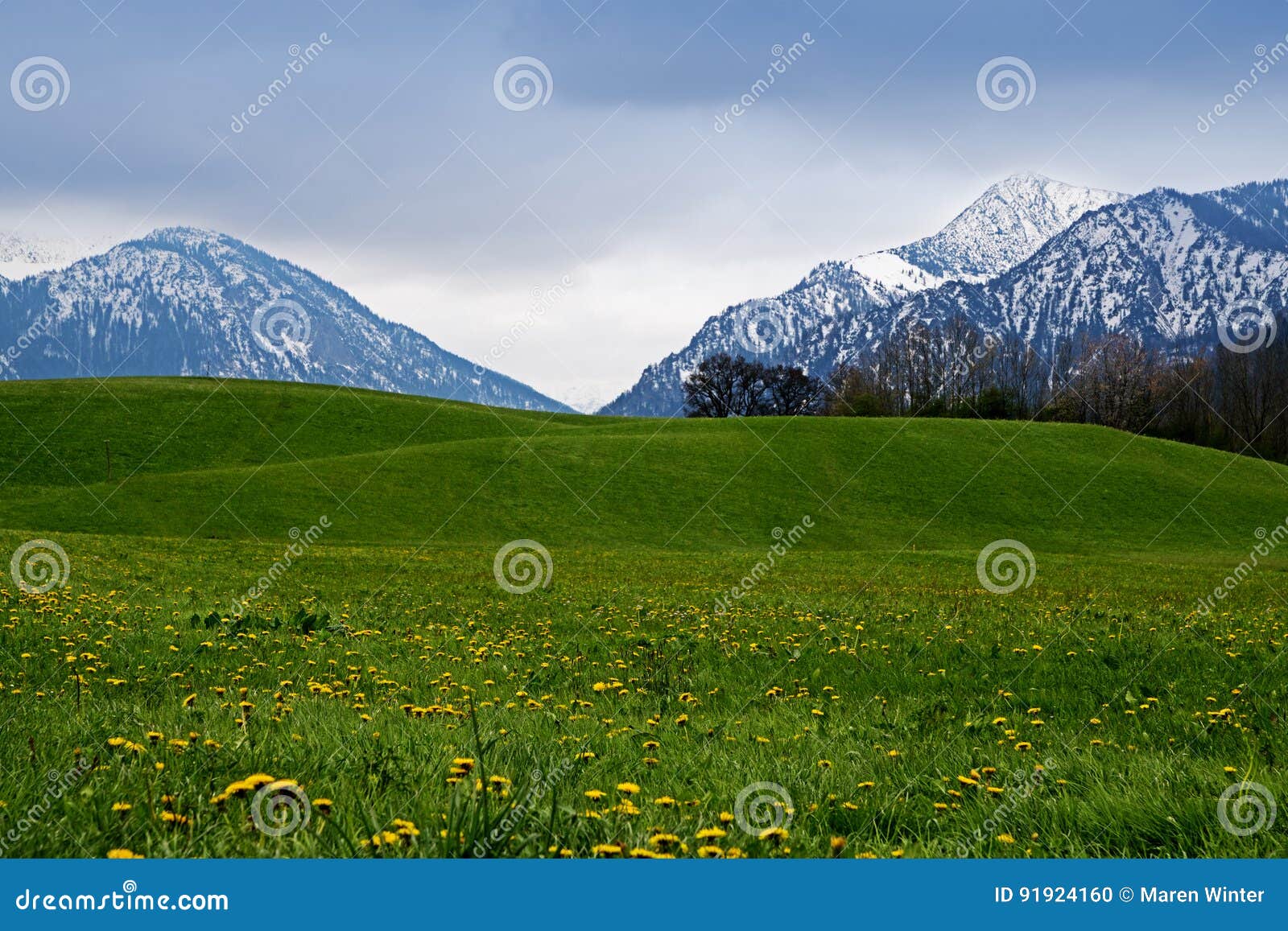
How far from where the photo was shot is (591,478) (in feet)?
211

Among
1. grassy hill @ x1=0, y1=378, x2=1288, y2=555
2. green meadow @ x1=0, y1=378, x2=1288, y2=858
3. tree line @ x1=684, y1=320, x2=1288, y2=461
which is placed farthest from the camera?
tree line @ x1=684, y1=320, x2=1288, y2=461

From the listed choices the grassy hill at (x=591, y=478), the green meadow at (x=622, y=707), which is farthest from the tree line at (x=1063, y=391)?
the green meadow at (x=622, y=707)

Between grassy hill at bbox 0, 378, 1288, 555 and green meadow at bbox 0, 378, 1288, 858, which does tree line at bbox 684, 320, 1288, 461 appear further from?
green meadow at bbox 0, 378, 1288, 858

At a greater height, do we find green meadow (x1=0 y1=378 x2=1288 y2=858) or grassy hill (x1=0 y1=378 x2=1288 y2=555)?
grassy hill (x1=0 y1=378 x2=1288 y2=555)

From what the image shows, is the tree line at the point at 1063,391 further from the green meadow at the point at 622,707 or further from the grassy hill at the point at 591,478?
the green meadow at the point at 622,707

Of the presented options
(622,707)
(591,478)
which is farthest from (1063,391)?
(622,707)

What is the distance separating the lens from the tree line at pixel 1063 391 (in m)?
118

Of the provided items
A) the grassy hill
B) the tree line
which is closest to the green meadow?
the grassy hill

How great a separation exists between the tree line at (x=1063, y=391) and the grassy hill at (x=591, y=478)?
3858cm

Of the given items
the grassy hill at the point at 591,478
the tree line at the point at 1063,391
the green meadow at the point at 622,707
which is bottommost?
the green meadow at the point at 622,707

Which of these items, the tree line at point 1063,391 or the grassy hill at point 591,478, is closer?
the grassy hill at point 591,478

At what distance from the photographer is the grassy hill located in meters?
53.2

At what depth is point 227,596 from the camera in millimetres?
16953

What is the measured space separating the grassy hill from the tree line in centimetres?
3858
